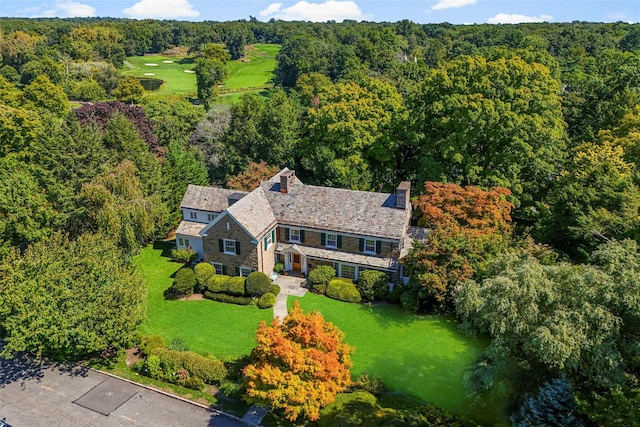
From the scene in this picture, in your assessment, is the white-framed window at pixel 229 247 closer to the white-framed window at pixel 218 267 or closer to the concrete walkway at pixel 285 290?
the white-framed window at pixel 218 267

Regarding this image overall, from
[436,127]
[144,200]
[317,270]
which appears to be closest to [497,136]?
[436,127]

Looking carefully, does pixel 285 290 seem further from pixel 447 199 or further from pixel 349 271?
pixel 447 199

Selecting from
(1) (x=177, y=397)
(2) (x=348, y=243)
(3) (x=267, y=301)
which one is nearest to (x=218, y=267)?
(3) (x=267, y=301)

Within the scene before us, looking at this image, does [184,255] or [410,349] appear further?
[184,255]

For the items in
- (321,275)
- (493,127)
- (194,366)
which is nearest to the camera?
(194,366)

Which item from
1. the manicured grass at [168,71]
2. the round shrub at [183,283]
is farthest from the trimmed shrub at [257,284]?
the manicured grass at [168,71]

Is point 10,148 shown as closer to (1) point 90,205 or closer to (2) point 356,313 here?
(1) point 90,205

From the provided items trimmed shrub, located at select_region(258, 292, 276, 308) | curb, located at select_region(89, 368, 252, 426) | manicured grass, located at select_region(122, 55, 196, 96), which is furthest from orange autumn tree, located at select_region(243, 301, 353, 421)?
manicured grass, located at select_region(122, 55, 196, 96)
